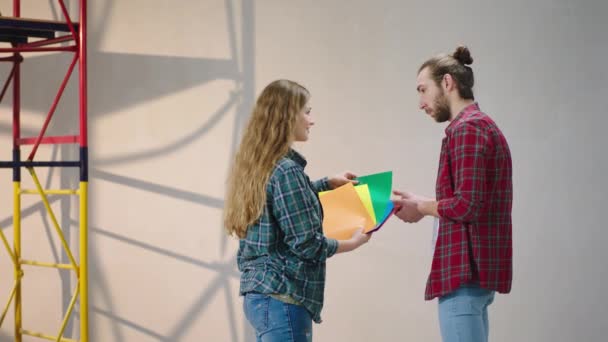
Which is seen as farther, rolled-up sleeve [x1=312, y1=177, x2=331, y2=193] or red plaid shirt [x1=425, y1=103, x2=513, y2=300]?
rolled-up sleeve [x1=312, y1=177, x2=331, y2=193]

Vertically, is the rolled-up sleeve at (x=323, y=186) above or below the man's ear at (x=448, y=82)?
below

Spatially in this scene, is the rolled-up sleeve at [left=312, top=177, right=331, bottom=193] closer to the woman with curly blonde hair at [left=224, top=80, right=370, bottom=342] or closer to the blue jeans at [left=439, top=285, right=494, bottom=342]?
the woman with curly blonde hair at [left=224, top=80, right=370, bottom=342]

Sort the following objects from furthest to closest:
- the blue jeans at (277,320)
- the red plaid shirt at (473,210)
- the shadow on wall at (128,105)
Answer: the shadow on wall at (128,105) → the red plaid shirt at (473,210) → the blue jeans at (277,320)

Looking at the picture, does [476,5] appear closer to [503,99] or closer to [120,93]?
[503,99]

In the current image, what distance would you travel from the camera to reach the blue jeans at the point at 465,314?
2.29 meters

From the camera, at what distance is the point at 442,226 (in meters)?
2.41

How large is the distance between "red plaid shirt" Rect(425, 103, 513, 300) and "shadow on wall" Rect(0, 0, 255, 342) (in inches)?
82.6

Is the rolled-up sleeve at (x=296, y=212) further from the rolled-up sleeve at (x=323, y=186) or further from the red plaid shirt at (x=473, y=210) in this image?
the rolled-up sleeve at (x=323, y=186)

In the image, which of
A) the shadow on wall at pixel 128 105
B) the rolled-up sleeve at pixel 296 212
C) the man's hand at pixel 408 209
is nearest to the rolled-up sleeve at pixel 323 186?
the man's hand at pixel 408 209

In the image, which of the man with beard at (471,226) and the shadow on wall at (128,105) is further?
the shadow on wall at (128,105)

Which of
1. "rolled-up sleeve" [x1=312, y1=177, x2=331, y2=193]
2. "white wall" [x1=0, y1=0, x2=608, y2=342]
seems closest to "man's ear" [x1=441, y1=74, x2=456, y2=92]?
"rolled-up sleeve" [x1=312, y1=177, x2=331, y2=193]

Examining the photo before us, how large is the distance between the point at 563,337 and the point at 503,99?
130cm

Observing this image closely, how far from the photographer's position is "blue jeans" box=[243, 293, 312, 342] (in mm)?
2162

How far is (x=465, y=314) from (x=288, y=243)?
61cm
